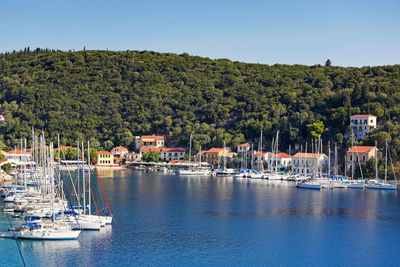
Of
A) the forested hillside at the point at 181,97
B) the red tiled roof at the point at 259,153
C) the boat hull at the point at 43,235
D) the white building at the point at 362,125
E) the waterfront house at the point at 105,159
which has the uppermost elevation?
the forested hillside at the point at 181,97

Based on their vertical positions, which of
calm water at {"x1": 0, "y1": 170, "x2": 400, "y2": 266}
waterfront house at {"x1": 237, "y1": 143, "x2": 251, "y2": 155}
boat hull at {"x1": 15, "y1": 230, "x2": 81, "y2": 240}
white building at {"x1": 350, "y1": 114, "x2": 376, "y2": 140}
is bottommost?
calm water at {"x1": 0, "y1": 170, "x2": 400, "y2": 266}

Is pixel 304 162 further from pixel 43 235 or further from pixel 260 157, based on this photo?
pixel 43 235

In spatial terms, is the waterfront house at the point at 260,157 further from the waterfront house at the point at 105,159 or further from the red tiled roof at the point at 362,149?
the waterfront house at the point at 105,159

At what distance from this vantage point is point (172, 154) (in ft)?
347

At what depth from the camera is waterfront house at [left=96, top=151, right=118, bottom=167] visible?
332 ft

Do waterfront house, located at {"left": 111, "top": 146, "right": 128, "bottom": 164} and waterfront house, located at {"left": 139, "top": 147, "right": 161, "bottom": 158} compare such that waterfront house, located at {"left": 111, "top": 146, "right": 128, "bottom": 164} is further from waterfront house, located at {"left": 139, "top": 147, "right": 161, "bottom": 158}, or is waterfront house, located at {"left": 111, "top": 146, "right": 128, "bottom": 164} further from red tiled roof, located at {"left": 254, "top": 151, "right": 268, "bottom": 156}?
red tiled roof, located at {"left": 254, "top": 151, "right": 268, "bottom": 156}

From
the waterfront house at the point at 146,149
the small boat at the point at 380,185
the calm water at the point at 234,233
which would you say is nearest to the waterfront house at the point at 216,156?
the waterfront house at the point at 146,149

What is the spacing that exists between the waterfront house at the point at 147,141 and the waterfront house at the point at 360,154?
49.6 metres

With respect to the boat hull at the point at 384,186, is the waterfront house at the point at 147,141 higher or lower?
higher

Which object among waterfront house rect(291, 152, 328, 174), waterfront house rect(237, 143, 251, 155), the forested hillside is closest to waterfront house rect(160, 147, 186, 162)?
the forested hillside

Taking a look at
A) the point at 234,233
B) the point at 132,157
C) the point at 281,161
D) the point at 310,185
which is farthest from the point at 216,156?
the point at 234,233

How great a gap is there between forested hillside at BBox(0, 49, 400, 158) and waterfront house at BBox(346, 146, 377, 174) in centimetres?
304

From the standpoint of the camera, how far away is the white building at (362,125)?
85.4 m

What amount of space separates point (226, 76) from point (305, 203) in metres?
94.1
